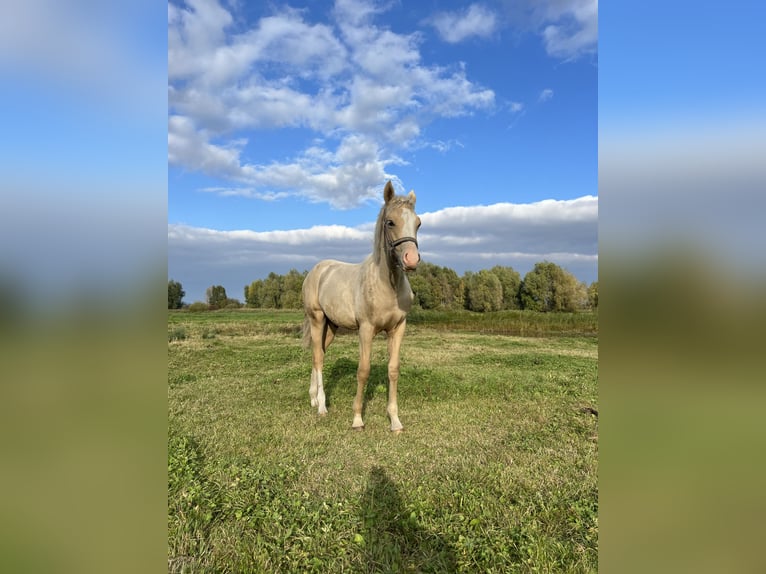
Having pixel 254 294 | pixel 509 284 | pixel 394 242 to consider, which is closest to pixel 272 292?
pixel 254 294

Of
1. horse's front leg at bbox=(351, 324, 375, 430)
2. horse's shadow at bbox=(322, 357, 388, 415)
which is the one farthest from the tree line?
horse's front leg at bbox=(351, 324, 375, 430)

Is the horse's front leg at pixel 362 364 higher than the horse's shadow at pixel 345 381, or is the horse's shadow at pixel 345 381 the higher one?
the horse's front leg at pixel 362 364

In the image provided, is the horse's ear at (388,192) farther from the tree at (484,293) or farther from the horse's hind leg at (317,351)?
the tree at (484,293)

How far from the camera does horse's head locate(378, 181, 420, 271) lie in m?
4.65

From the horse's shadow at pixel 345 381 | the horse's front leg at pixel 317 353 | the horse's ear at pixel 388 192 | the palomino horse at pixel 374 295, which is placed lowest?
the horse's shadow at pixel 345 381

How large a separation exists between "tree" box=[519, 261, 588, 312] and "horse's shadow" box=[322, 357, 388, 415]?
120 ft

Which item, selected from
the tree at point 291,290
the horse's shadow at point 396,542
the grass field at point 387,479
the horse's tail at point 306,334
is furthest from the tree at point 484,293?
the horse's shadow at point 396,542

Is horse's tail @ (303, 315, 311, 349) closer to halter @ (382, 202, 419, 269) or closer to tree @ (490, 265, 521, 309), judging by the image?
halter @ (382, 202, 419, 269)

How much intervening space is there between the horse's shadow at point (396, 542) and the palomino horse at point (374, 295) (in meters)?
2.21

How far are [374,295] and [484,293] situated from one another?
48.3 meters

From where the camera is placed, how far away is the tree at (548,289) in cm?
4325
